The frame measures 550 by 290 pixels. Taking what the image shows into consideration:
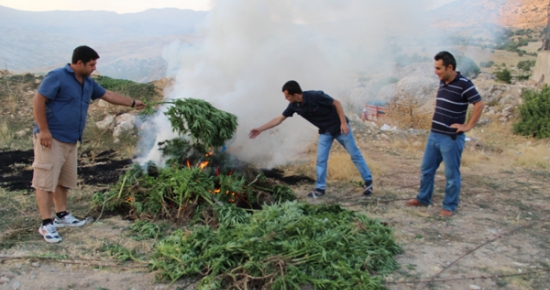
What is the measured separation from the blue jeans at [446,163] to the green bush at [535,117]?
7.89m

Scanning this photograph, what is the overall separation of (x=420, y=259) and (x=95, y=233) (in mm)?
3258

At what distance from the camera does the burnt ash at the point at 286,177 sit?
6773 mm

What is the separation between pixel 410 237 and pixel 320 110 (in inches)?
81.2

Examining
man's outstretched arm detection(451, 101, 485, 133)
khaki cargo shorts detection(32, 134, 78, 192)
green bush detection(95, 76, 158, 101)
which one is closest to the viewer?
khaki cargo shorts detection(32, 134, 78, 192)

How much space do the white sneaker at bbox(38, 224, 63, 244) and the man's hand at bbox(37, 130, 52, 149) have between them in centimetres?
82

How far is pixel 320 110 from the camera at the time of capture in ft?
18.5

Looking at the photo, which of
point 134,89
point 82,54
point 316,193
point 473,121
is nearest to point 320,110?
point 316,193

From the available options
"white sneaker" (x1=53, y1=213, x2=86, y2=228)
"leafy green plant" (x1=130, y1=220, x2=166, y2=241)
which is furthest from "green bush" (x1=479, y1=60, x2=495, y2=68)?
"white sneaker" (x1=53, y1=213, x2=86, y2=228)

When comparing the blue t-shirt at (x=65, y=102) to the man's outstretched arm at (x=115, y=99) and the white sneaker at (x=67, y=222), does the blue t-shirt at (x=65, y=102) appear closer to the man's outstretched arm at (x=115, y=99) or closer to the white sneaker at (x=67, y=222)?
the man's outstretched arm at (x=115, y=99)

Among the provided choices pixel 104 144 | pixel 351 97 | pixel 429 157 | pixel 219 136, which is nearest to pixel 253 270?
pixel 219 136

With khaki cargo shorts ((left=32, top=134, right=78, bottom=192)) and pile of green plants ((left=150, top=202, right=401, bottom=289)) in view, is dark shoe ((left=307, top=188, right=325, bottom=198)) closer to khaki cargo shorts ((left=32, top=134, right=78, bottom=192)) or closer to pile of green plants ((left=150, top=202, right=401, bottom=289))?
pile of green plants ((left=150, top=202, right=401, bottom=289))

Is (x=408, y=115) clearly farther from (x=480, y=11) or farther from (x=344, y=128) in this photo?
(x=480, y=11)

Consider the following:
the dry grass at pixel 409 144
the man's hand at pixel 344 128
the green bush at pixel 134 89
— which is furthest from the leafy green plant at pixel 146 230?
the green bush at pixel 134 89

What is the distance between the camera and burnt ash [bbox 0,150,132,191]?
21.0 feet
